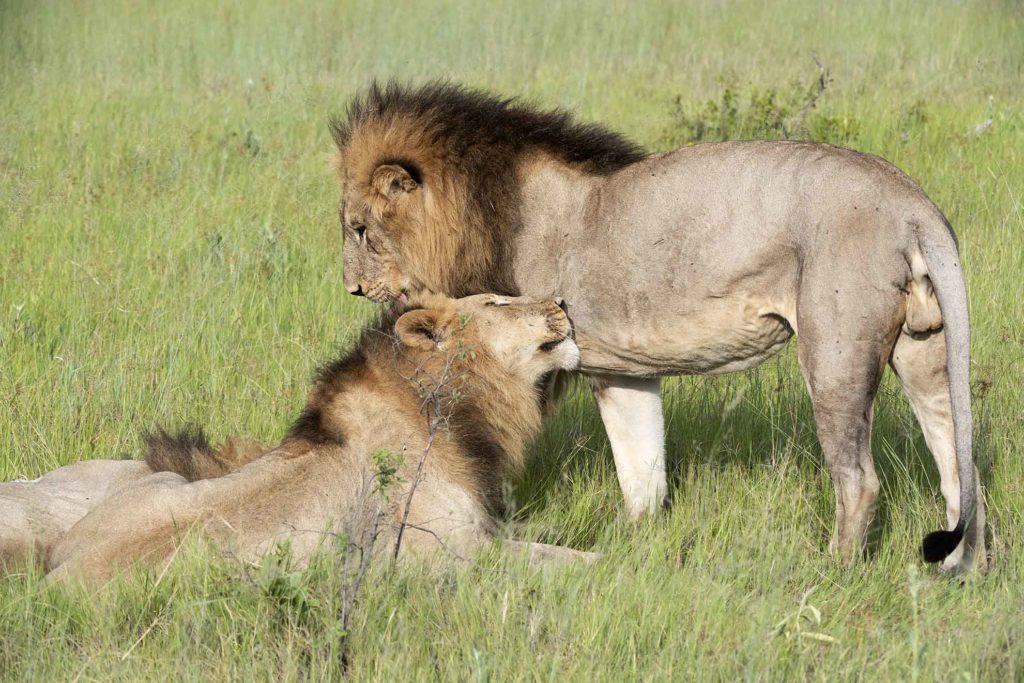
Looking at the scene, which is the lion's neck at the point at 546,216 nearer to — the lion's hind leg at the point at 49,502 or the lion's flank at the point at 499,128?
the lion's flank at the point at 499,128

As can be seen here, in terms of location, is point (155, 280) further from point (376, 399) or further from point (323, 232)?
point (376, 399)

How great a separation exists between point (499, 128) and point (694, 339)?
1054 mm

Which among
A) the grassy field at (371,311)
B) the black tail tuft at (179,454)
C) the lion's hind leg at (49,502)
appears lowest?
the lion's hind leg at (49,502)

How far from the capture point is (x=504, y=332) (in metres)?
4.35

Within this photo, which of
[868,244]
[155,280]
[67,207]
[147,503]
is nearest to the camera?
[868,244]

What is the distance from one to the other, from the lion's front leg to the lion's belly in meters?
0.27

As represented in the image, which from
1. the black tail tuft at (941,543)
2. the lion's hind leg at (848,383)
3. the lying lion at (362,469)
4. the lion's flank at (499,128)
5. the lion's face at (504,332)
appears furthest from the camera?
the lion's flank at (499,128)

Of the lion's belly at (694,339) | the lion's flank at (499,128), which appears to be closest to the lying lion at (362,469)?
the lion's belly at (694,339)

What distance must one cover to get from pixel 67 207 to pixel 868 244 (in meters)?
4.99

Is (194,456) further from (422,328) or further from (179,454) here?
(422,328)

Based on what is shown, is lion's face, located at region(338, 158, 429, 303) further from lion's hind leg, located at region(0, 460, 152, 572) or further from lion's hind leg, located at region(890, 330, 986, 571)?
lion's hind leg, located at region(890, 330, 986, 571)

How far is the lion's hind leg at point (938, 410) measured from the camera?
12.6 feet

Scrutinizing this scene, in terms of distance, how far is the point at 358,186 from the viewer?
15.3ft

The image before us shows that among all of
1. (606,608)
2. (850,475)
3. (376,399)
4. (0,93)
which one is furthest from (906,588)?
(0,93)
